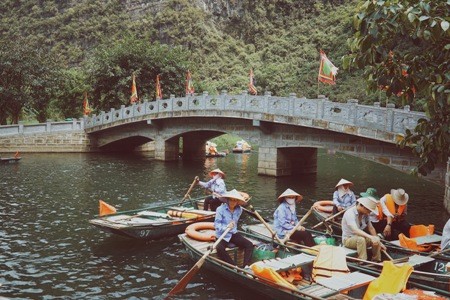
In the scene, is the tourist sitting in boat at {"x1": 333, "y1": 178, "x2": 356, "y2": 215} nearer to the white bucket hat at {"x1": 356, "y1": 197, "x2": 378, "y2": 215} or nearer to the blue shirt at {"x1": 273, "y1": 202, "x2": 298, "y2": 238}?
the blue shirt at {"x1": 273, "y1": 202, "x2": 298, "y2": 238}

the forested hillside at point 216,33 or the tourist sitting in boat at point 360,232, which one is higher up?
the forested hillside at point 216,33

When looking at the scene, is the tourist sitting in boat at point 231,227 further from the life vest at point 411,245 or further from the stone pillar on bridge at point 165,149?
the stone pillar on bridge at point 165,149

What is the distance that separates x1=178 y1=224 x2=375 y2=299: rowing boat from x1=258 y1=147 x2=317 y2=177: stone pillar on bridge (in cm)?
1444

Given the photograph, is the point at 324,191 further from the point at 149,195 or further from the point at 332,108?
the point at 149,195

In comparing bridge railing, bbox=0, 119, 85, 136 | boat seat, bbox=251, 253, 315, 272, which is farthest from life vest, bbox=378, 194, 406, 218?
bridge railing, bbox=0, 119, 85, 136

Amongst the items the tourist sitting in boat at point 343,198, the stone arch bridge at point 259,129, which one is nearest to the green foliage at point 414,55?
the stone arch bridge at point 259,129

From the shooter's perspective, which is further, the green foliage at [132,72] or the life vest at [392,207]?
the green foliage at [132,72]

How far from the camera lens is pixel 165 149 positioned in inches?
1320

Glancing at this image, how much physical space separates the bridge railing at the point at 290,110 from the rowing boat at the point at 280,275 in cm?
959

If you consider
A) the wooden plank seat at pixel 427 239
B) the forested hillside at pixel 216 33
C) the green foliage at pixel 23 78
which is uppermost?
the forested hillside at pixel 216 33

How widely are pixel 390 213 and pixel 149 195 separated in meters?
11.1

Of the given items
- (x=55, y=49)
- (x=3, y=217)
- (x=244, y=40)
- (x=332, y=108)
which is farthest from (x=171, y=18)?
(x=3, y=217)

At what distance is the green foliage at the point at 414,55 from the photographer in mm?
7188

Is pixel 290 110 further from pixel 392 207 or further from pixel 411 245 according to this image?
pixel 411 245
